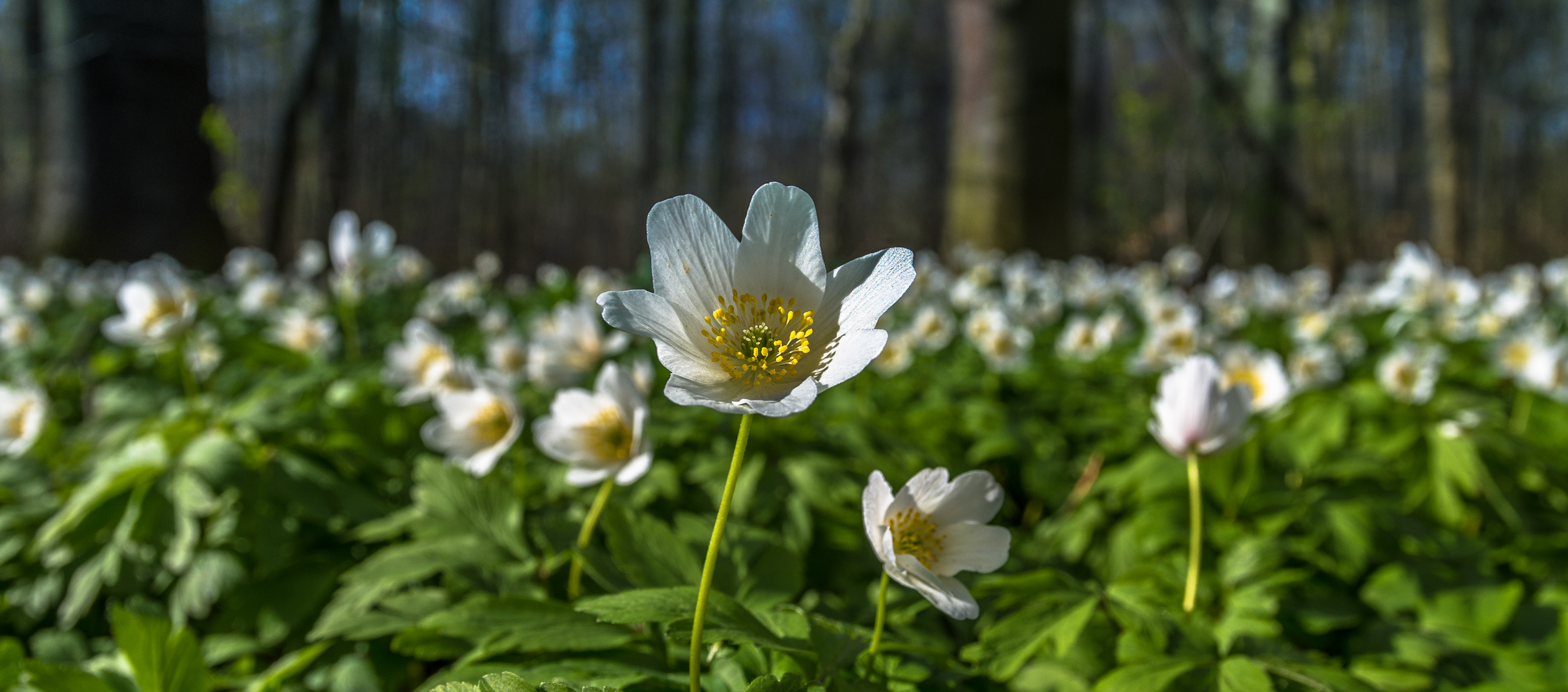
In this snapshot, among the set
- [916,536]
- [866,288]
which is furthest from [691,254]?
[916,536]

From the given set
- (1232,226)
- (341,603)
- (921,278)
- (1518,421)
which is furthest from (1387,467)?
(1232,226)

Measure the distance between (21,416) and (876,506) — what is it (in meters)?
2.39

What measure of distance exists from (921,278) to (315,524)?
13.1 feet

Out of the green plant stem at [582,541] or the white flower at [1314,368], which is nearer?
the green plant stem at [582,541]

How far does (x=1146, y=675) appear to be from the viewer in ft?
3.95

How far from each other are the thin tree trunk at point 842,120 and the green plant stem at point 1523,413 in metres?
5.19

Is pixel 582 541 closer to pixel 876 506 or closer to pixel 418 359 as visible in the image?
pixel 876 506

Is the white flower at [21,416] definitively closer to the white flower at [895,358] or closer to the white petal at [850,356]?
the white petal at [850,356]

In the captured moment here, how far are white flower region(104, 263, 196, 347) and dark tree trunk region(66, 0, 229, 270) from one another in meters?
6.72

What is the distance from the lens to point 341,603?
4.74 ft

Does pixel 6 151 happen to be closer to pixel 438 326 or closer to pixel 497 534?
pixel 438 326

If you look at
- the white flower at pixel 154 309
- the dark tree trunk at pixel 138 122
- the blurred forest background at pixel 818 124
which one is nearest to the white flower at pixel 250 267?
the blurred forest background at pixel 818 124

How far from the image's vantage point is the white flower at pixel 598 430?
4.70 feet

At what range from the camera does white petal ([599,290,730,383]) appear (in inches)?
34.1
